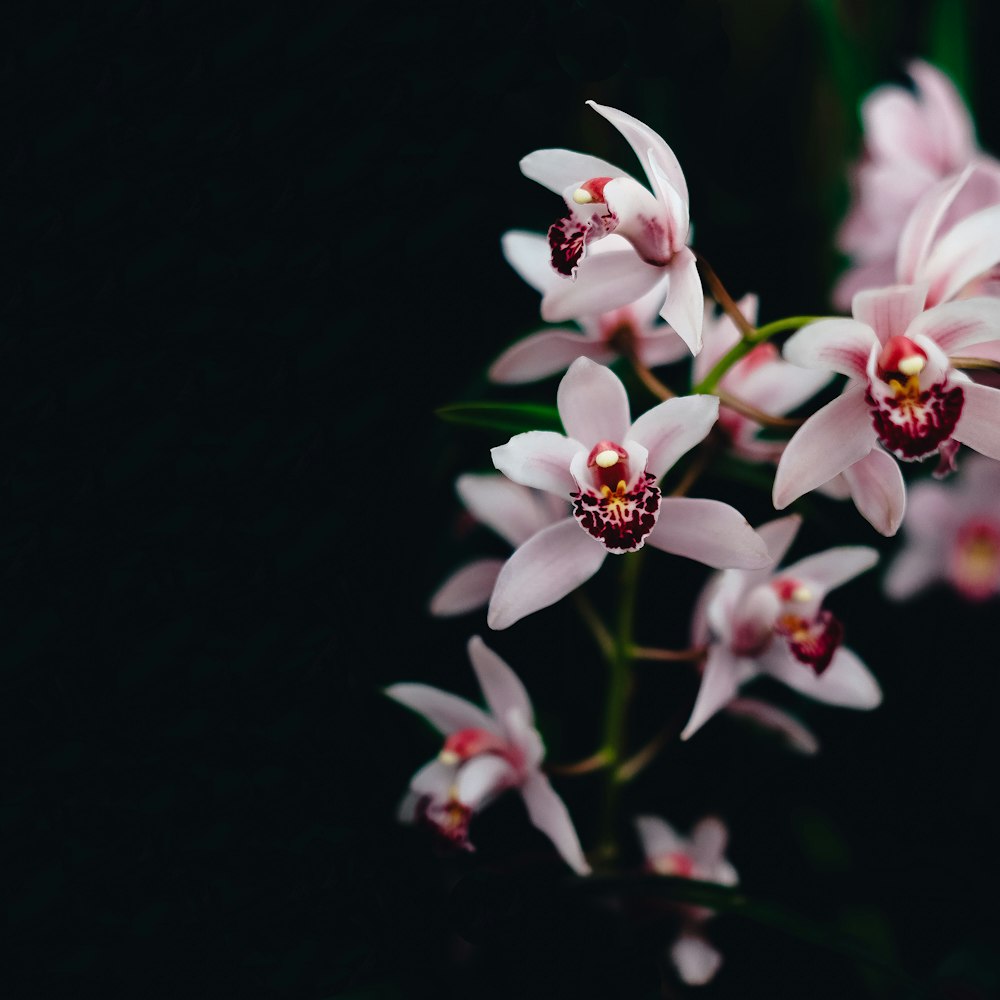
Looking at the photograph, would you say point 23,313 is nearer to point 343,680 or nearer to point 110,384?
point 110,384

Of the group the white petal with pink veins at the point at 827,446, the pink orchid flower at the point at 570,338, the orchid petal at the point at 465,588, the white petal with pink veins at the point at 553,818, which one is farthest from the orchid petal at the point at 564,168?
the white petal with pink veins at the point at 553,818

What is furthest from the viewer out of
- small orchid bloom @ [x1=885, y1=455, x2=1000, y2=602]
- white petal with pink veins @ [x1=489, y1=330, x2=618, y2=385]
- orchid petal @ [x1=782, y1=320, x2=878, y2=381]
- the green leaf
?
small orchid bloom @ [x1=885, y1=455, x2=1000, y2=602]

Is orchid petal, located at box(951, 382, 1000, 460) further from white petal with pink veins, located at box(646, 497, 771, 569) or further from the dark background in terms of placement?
the dark background

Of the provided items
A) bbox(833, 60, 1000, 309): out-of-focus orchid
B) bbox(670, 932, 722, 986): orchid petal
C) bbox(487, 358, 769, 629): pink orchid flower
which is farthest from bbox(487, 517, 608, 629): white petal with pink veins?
bbox(833, 60, 1000, 309): out-of-focus orchid

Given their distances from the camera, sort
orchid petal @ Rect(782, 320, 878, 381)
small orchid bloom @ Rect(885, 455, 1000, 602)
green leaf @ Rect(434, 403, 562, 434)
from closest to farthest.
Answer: orchid petal @ Rect(782, 320, 878, 381)
green leaf @ Rect(434, 403, 562, 434)
small orchid bloom @ Rect(885, 455, 1000, 602)

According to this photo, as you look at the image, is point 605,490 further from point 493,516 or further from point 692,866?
point 692,866

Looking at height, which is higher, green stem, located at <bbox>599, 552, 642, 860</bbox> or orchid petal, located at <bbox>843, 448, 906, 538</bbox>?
orchid petal, located at <bbox>843, 448, 906, 538</bbox>

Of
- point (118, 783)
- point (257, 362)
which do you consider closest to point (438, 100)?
point (257, 362)
